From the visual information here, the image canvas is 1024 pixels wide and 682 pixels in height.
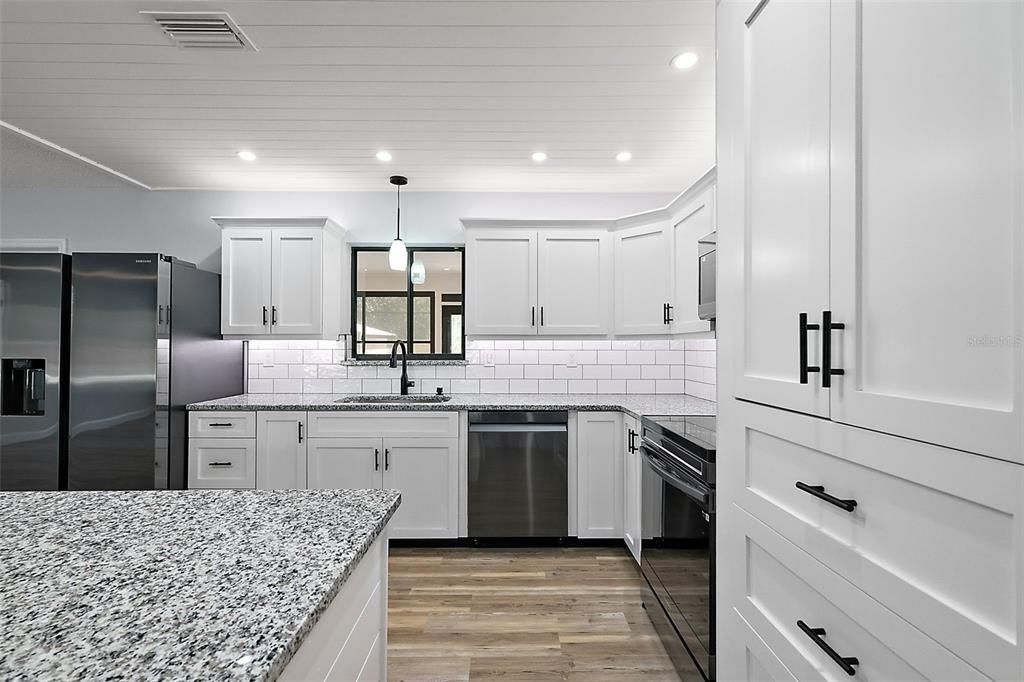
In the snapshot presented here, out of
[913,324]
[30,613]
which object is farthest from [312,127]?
[913,324]

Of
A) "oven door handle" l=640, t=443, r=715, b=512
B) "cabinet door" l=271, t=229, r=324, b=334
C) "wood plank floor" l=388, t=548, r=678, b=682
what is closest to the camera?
"oven door handle" l=640, t=443, r=715, b=512

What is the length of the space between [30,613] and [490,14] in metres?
2.07

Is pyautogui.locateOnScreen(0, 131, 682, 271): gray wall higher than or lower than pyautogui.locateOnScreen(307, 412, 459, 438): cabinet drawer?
higher

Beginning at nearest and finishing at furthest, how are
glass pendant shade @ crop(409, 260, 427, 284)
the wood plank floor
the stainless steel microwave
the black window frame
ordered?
the wood plank floor → the stainless steel microwave → glass pendant shade @ crop(409, 260, 427, 284) → the black window frame

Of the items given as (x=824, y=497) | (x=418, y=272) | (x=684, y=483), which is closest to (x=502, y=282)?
(x=418, y=272)

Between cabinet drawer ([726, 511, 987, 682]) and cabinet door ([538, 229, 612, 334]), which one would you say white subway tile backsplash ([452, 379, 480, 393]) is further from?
cabinet drawer ([726, 511, 987, 682])

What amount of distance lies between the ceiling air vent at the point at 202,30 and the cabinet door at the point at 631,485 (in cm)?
260

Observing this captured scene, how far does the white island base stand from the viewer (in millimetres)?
808

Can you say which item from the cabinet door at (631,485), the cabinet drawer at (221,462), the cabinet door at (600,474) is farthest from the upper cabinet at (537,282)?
the cabinet drawer at (221,462)

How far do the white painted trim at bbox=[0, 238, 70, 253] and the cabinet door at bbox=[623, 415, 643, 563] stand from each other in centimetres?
430

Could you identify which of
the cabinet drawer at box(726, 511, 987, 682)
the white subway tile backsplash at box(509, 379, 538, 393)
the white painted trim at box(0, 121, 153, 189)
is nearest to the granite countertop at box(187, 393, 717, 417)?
the white subway tile backsplash at box(509, 379, 538, 393)

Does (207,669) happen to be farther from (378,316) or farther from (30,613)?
(378,316)

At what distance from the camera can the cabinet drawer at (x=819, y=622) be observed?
2.63 feet

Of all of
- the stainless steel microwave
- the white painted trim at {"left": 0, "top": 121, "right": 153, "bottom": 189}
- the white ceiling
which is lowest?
the stainless steel microwave
